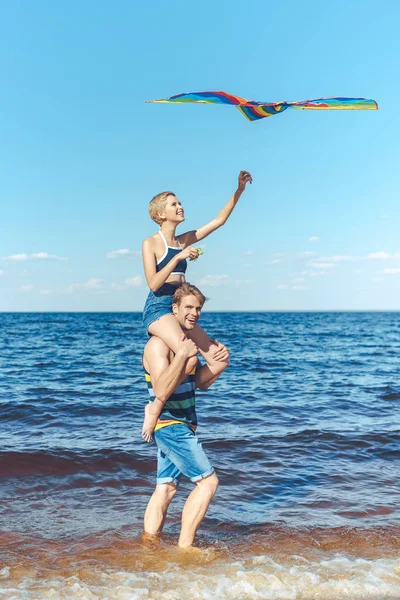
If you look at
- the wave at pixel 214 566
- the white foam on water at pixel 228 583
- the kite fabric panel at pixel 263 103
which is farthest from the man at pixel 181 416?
the kite fabric panel at pixel 263 103

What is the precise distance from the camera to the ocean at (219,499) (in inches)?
170

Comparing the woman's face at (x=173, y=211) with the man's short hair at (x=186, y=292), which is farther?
the woman's face at (x=173, y=211)

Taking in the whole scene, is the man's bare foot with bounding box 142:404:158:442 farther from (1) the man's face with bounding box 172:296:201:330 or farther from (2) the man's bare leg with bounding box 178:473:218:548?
(1) the man's face with bounding box 172:296:201:330

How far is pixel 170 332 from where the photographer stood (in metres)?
4.73

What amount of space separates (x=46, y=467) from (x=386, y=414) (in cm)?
737

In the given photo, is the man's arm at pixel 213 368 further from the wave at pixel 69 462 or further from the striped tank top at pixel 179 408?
the wave at pixel 69 462

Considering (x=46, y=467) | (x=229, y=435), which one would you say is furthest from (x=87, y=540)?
(x=229, y=435)

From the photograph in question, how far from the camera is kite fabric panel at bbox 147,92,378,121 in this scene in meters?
4.88

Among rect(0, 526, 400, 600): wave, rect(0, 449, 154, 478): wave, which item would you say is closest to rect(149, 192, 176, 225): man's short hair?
rect(0, 526, 400, 600): wave

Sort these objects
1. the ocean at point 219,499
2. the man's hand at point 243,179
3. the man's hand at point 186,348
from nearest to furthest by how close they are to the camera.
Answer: the ocean at point 219,499
the man's hand at point 186,348
the man's hand at point 243,179

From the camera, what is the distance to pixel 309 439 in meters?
9.41

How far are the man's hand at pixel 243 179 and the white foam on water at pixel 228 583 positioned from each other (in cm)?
347

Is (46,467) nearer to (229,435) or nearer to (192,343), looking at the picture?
(229,435)

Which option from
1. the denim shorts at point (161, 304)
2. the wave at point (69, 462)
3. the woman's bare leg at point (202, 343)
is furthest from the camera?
the wave at point (69, 462)
